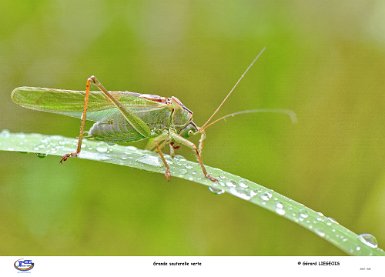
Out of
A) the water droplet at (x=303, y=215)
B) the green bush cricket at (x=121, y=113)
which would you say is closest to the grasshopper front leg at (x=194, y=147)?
the green bush cricket at (x=121, y=113)

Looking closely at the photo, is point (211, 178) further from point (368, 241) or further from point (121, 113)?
point (121, 113)

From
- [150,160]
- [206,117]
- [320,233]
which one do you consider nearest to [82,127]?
[150,160]

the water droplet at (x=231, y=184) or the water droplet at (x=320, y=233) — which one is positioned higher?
the water droplet at (x=320, y=233)

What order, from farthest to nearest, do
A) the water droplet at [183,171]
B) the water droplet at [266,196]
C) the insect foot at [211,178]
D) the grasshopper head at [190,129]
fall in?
the grasshopper head at [190,129]
the water droplet at [183,171]
the insect foot at [211,178]
the water droplet at [266,196]

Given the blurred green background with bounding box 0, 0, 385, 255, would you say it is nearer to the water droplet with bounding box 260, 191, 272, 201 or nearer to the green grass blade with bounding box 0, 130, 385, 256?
the green grass blade with bounding box 0, 130, 385, 256

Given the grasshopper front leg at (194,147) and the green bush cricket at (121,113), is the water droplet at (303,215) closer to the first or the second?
the grasshopper front leg at (194,147)

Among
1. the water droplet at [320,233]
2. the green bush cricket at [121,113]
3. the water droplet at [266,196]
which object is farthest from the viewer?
the green bush cricket at [121,113]
